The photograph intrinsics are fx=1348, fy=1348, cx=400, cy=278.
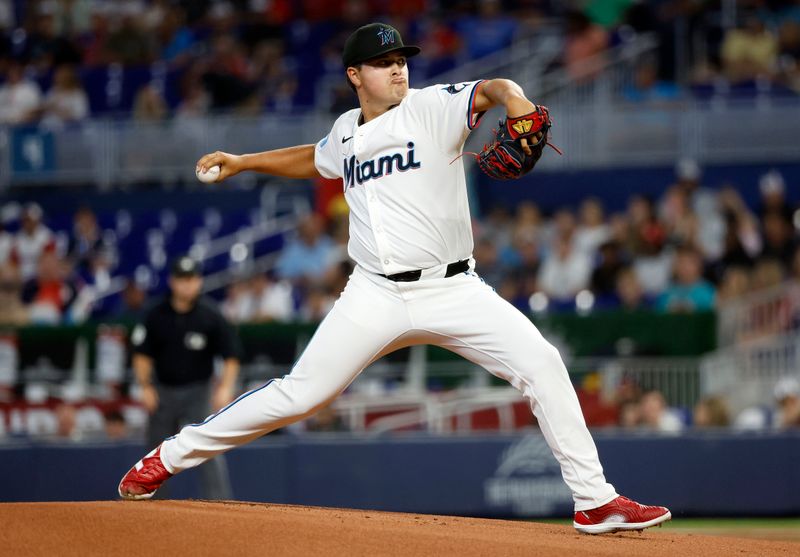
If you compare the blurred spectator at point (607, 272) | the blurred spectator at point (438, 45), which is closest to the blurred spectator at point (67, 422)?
the blurred spectator at point (607, 272)

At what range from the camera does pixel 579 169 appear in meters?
15.9

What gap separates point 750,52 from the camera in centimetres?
1616

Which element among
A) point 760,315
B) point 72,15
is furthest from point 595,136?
point 72,15

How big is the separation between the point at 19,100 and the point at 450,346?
13797 millimetres

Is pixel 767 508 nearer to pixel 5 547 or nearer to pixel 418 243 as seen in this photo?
pixel 418 243

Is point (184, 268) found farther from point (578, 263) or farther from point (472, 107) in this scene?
point (578, 263)

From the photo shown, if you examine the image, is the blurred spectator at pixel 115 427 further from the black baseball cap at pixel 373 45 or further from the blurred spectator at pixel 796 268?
the black baseball cap at pixel 373 45

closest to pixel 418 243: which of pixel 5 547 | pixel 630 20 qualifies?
pixel 5 547

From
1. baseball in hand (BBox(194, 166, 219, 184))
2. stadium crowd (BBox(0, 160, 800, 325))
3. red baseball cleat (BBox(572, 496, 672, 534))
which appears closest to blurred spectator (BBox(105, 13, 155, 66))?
stadium crowd (BBox(0, 160, 800, 325))

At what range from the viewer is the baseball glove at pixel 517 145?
208 inches

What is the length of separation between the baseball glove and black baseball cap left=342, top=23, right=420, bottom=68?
79 centimetres

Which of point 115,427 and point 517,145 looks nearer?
point 517,145

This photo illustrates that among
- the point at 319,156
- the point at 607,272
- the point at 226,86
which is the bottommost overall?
the point at 607,272

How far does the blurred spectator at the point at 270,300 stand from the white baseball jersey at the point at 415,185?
26.1 feet
